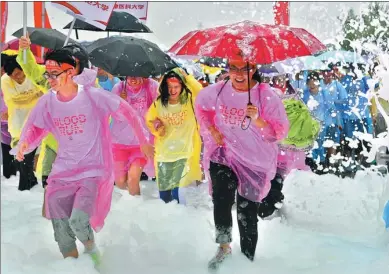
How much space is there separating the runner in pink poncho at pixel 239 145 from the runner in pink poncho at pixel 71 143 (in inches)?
30.3

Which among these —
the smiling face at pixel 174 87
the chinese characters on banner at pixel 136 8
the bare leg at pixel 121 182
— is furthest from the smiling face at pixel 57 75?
the chinese characters on banner at pixel 136 8

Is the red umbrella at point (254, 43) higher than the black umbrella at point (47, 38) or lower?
higher

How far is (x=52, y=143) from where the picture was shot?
22.2 feet

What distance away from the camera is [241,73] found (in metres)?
5.17

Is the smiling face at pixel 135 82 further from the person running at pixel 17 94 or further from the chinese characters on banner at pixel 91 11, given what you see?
the person running at pixel 17 94

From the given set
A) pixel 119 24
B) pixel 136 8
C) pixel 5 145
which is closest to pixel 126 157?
pixel 5 145

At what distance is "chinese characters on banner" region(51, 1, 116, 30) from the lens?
23.9ft

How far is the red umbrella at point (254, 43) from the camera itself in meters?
4.95

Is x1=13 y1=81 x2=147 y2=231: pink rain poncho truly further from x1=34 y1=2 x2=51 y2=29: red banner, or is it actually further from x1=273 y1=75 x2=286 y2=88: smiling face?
x1=34 y1=2 x2=51 y2=29: red banner

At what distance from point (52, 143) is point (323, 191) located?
12.6ft

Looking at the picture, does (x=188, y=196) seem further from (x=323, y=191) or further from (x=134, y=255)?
(x=134, y=255)

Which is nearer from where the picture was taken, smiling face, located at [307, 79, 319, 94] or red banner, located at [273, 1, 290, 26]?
smiling face, located at [307, 79, 319, 94]

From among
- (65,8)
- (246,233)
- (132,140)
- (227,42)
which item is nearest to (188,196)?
(132,140)

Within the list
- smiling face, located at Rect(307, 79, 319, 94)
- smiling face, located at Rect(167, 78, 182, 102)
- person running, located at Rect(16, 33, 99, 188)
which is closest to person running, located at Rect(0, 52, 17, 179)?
person running, located at Rect(16, 33, 99, 188)
